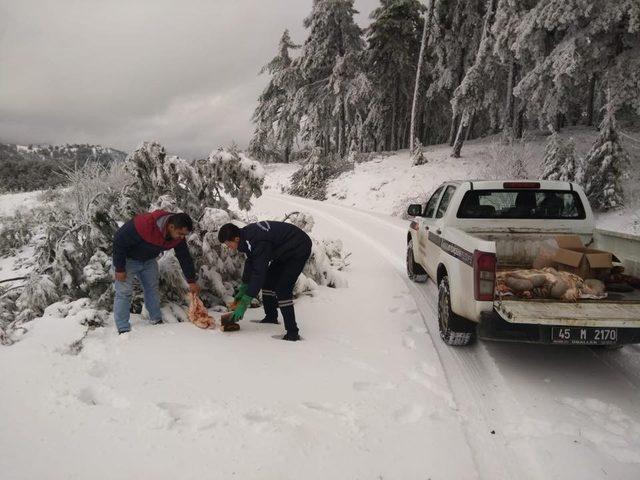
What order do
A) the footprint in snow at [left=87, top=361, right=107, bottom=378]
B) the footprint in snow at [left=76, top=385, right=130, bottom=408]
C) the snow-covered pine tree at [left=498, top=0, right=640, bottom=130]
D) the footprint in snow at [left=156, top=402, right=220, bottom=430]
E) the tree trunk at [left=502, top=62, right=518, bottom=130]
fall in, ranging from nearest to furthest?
1. the footprint in snow at [left=156, top=402, right=220, bottom=430]
2. the footprint in snow at [left=76, top=385, right=130, bottom=408]
3. the footprint in snow at [left=87, top=361, right=107, bottom=378]
4. the snow-covered pine tree at [left=498, top=0, right=640, bottom=130]
5. the tree trunk at [left=502, top=62, right=518, bottom=130]

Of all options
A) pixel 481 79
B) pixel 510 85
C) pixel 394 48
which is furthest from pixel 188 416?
pixel 394 48

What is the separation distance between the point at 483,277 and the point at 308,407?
202 cm

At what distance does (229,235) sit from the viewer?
164 inches

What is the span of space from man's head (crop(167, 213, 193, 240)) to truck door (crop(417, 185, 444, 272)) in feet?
12.0

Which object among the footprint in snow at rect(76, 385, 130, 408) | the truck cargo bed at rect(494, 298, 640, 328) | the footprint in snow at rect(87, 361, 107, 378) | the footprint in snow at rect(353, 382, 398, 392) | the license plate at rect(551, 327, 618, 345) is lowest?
the footprint in snow at rect(353, 382, 398, 392)

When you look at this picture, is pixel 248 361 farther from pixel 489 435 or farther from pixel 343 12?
pixel 343 12

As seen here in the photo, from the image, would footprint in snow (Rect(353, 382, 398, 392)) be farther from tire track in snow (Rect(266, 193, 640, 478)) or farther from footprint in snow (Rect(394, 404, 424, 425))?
tire track in snow (Rect(266, 193, 640, 478))

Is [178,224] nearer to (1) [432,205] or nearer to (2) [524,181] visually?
(1) [432,205]

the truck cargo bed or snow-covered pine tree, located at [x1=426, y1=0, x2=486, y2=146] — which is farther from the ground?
snow-covered pine tree, located at [x1=426, y1=0, x2=486, y2=146]

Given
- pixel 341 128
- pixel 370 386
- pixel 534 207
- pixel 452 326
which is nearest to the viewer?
pixel 370 386

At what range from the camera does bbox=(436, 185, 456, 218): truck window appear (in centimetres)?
591

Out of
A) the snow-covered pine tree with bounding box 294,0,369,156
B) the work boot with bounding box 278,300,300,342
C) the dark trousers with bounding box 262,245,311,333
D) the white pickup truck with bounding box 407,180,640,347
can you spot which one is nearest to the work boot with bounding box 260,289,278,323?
the dark trousers with bounding box 262,245,311,333

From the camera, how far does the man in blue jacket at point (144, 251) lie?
14.1 feet

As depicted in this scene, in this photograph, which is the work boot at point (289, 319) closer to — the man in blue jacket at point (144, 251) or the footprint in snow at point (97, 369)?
the man in blue jacket at point (144, 251)
